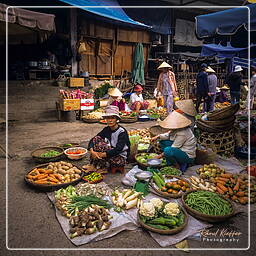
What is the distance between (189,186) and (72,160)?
250cm

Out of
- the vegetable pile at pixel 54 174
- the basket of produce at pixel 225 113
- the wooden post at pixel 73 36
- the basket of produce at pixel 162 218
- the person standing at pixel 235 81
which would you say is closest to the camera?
the basket of produce at pixel 162 218

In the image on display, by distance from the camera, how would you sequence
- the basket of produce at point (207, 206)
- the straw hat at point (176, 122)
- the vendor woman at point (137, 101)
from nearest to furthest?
the basket of produce at point (207, 206)
the straw hat at point (176, 122)
the vendor woman at point (137, 101)

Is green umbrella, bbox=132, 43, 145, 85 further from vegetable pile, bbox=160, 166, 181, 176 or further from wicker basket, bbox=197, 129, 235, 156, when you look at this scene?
vegetable pile, bbox=160, 166, 181, 176

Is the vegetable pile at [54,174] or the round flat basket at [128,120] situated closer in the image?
the vegetable pile at [54,174]

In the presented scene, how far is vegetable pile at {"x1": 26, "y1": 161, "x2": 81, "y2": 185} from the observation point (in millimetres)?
3814

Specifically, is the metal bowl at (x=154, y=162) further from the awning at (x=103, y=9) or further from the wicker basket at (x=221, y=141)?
the awning at (x=103, y=9)

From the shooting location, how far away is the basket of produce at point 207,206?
2959mm

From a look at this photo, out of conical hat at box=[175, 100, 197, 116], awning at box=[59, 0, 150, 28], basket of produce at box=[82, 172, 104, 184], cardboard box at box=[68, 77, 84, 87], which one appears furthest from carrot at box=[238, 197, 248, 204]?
awning at box=[59, 0, 150, 28]

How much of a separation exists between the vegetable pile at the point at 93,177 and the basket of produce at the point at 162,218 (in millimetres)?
1201

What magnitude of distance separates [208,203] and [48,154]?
10.2 feet

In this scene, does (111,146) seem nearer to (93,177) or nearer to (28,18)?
(93,177)

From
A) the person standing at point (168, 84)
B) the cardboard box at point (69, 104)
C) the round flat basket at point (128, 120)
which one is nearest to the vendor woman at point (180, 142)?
the round flat basket at point (128, 120)

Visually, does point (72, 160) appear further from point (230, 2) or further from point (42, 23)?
point (230, 2)

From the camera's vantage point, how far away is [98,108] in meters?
10.2
